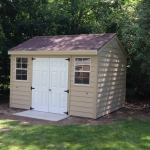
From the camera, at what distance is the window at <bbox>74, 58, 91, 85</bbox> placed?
26.3 feet

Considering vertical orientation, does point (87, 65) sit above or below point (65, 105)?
above

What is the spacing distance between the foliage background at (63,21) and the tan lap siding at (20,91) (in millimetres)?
1854

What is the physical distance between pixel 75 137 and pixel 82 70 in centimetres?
285

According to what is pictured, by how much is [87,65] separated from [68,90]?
1.16m

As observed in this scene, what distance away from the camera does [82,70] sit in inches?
320

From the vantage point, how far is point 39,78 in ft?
29.6

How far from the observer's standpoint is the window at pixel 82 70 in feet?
26.3

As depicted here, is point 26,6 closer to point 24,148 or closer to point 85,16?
point 85,16

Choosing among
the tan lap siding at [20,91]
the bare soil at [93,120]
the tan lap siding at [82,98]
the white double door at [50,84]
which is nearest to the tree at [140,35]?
the bare soil at [93,120]

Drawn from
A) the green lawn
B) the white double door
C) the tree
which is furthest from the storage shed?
the green lawn

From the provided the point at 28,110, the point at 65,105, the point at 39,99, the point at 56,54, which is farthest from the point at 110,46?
the point at 28,110

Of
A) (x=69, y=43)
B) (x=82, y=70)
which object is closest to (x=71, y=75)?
(x=82, y=70)

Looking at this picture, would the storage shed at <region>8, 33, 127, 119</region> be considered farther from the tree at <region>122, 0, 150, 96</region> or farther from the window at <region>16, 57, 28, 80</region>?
the tree at <region>122, 0, 150, 96</region>

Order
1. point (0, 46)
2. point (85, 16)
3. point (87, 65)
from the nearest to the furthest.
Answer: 1. point (87, 65)
2. point (0, 46)
3. point (85, 16)
